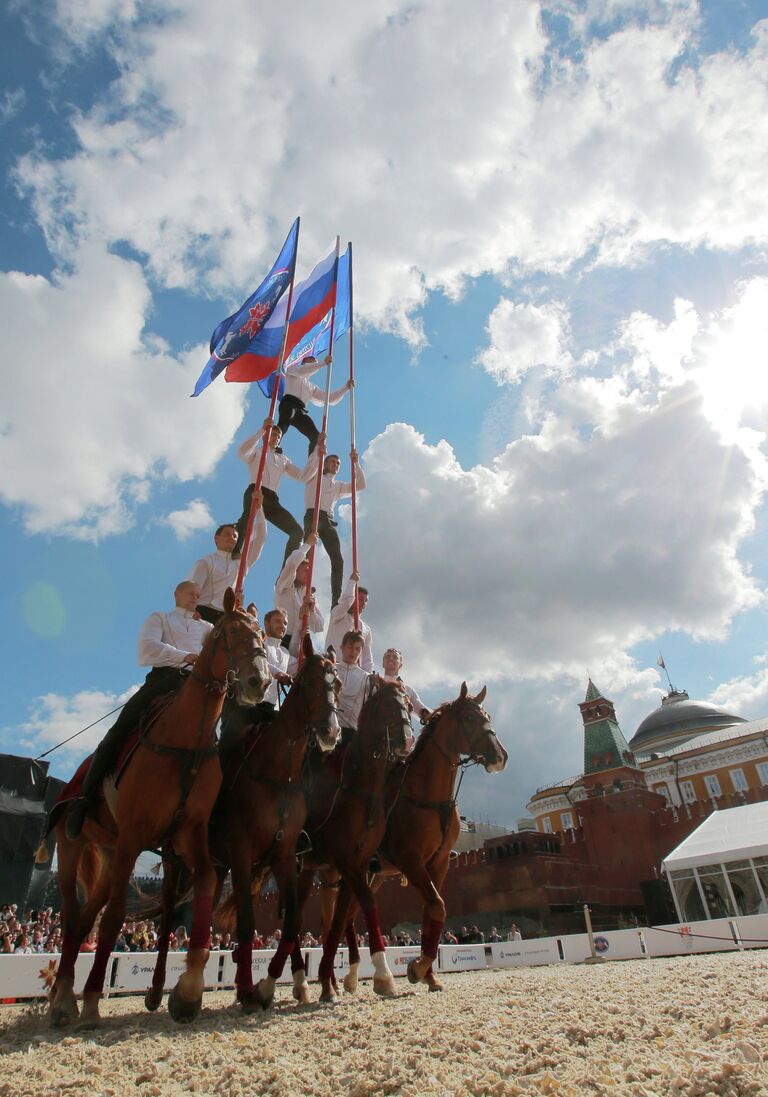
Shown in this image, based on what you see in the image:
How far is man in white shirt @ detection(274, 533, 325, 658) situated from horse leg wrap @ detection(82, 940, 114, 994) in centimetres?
526

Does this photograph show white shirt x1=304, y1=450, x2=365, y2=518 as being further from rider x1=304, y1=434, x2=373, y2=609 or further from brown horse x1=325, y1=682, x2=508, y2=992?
brown horse x1=325, y1=682, x2=508, y2=992

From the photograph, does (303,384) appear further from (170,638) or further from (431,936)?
(431,936)

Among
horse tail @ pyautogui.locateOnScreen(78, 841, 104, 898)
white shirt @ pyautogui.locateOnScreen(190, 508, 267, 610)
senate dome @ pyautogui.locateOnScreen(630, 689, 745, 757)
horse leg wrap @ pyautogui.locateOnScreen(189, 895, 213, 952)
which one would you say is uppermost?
senate dome @ pyautogui.locateOnScreen(630, 689, 745, 757)

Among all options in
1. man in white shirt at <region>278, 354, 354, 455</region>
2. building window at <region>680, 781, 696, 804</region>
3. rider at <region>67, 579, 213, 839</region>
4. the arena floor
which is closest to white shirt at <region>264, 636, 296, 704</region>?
rider at <region>67, 579, 213, 839</region>

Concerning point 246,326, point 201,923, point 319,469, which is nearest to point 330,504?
point 319,469

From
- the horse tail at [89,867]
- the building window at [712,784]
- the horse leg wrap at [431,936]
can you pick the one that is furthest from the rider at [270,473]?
the building window at [712,784]

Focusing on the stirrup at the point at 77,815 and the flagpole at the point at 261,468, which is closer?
the stirrup at the point at 77,815

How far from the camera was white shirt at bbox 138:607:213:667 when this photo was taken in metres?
6.64

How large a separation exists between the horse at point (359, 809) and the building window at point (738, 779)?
62431mm

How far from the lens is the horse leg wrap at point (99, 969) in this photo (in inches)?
203

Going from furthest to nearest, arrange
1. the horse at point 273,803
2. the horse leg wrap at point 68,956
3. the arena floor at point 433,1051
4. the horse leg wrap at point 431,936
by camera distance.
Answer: the horse leg wrap at point 431,936 → the horse at point 273,803 → the horse leg wrap at point 68,956 → the arena floor at point 433,1051

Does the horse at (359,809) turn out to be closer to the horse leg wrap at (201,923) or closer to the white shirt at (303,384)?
the horse leg wrap at (201,923)

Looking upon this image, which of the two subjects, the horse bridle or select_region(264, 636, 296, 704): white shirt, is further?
select_region(264, 636, 296, 704): white shirt

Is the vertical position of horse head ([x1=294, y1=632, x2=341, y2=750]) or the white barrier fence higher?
horse head ([x1=294, y1=632, x2=341, y2=750])
